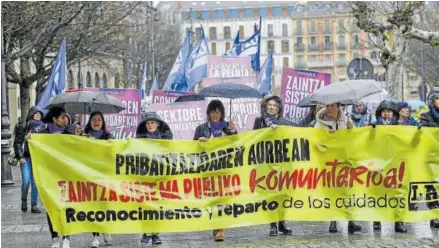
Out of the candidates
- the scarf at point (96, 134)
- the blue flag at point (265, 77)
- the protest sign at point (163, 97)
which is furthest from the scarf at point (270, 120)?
the blue flag at point (265, 77)

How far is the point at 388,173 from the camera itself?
12.3 m

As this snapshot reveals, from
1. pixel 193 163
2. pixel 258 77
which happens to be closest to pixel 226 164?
pixel 193 163

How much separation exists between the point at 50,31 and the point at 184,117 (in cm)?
1101

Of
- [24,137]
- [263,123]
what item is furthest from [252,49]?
[263,123]

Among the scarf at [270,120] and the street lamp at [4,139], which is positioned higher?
the scarf at [270,120]

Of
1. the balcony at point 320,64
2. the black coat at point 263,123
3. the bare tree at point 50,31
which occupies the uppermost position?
the bare tree at point 50,31

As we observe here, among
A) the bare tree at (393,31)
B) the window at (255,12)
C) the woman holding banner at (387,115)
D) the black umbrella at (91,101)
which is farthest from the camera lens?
the window at (255,12)

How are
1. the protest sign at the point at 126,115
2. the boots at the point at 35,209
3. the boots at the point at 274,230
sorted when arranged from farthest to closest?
the protest sign at the point at 126,115
the boots at the point at 35,209
the boots at the point at 274,230

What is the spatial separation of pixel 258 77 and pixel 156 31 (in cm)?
5041

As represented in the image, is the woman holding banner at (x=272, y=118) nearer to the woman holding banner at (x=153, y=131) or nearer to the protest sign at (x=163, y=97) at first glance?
the woman holding banner at (x=153, y=131)

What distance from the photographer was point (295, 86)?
64.5ft

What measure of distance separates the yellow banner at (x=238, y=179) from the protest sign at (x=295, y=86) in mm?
7194

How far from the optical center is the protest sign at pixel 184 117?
62.0ft

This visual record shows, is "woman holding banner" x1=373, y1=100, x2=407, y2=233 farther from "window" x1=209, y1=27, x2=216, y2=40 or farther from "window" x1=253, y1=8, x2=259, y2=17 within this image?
"window" x1=209, y1=27, x2=216, y2=40
